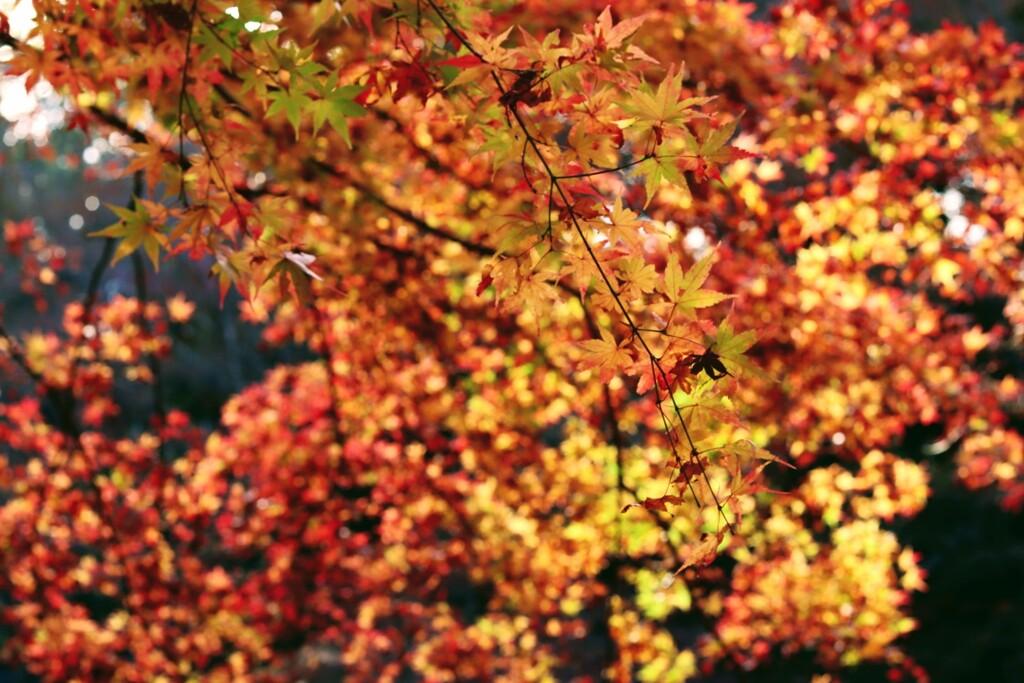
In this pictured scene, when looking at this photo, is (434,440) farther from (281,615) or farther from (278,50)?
(278,50)

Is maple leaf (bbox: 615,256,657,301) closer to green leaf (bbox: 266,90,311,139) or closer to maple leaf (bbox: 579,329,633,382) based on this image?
maple leaf (bbox: 579,329,633,382)

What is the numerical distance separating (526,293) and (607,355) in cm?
20

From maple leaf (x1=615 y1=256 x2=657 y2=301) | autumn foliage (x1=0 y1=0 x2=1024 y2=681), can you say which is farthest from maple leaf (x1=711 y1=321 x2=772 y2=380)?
maple leaf (x1=615 y1=256 x2=657 y2=301)

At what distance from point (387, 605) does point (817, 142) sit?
20.5 feet

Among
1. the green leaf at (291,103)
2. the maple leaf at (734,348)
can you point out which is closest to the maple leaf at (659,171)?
the maple leaf at (734,348)

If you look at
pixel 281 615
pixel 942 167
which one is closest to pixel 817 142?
pixel 942 167

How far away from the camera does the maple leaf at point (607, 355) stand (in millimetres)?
1611

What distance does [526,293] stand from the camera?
1.60 metres

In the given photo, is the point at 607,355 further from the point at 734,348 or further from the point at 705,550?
the point at 705,550

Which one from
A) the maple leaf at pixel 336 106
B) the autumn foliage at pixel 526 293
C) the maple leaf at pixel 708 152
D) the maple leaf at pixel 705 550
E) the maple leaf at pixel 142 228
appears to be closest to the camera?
the maple leaf at pixel 705 550

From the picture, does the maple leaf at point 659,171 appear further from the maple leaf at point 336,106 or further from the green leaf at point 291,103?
the green leaf at point 291,103

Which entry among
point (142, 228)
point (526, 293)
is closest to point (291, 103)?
point (142, 228)

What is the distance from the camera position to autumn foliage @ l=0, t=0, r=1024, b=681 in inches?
65.5

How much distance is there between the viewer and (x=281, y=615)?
8320 mm
